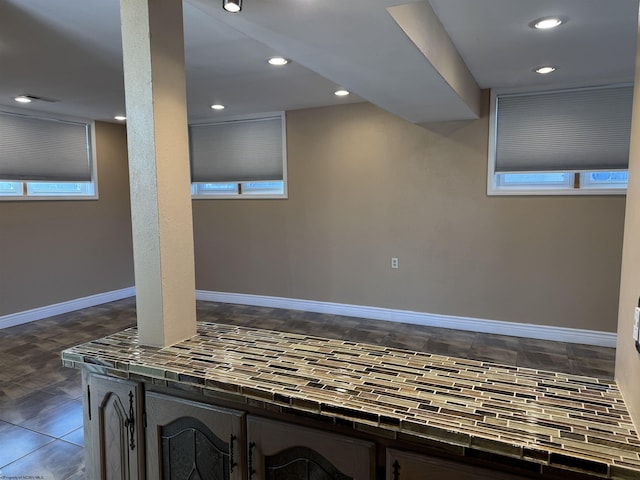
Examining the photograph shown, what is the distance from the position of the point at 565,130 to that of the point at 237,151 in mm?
3634

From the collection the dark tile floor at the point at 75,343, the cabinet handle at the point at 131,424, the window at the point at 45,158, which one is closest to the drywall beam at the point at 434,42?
the cabinet handle at the point at 131,424

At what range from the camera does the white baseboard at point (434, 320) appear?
3984 millimetres

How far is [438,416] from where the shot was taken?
44.7 inches

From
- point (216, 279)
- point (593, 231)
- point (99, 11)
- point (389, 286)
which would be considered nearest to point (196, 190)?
point (216, 279)

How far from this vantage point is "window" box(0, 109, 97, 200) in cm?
462

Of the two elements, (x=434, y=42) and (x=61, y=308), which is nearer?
(x=434, y=42)

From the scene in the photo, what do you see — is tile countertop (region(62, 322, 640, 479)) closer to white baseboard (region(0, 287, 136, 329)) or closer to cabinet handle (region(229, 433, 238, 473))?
cabinet handle (region(229, 433, 238, 473))

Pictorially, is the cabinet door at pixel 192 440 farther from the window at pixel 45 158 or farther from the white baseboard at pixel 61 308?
the window at pixel 45 158

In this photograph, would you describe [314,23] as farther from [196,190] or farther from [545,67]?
[196,190]

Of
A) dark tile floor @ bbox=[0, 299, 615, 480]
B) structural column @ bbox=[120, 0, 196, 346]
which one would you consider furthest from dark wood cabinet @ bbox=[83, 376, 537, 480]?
dark tile floor @ bbox=[0, 299, 615, 480]

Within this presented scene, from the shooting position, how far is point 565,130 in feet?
12.7

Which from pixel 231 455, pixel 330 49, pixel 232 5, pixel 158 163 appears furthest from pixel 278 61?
pixel 231 455

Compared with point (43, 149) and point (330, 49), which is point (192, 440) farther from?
point (43, 149)

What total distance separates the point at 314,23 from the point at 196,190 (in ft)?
14.3
